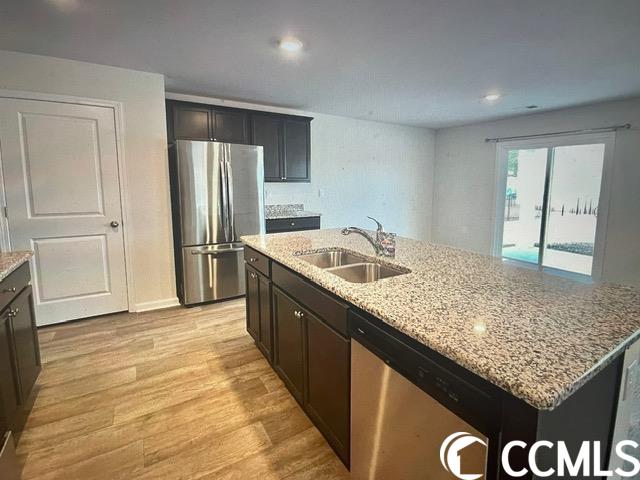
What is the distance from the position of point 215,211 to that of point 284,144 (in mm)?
1419

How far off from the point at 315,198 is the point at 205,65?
253cm

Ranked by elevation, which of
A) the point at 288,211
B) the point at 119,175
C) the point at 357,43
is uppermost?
the point at 357,43

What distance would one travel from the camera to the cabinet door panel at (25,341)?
5.91ft

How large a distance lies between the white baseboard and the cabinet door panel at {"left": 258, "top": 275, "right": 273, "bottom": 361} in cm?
164

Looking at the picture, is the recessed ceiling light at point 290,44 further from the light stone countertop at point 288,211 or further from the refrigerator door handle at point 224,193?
the light stone countertop at point 288,211

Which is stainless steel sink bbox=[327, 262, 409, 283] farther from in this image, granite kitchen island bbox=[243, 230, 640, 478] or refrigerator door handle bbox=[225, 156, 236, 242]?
refrigerator door handle bbox=[225, 156, 236, 242]

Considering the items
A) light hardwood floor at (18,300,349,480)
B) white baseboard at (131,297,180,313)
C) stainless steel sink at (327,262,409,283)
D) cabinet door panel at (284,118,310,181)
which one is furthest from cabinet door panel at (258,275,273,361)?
Answer: cabinet door panel at (284,118,310,181)

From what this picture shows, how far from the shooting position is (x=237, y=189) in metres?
3.63

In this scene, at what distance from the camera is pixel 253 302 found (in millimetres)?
2502

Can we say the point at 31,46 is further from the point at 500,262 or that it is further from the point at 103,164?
the point at 500,262

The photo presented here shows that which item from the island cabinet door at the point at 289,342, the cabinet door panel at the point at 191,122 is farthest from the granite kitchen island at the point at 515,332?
the cabinet door panel at the point at 191,122

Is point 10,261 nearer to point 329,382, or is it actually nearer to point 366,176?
point 329,382

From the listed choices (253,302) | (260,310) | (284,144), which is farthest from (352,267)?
(284,144)

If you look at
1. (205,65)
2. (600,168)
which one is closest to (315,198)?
(205,65)
